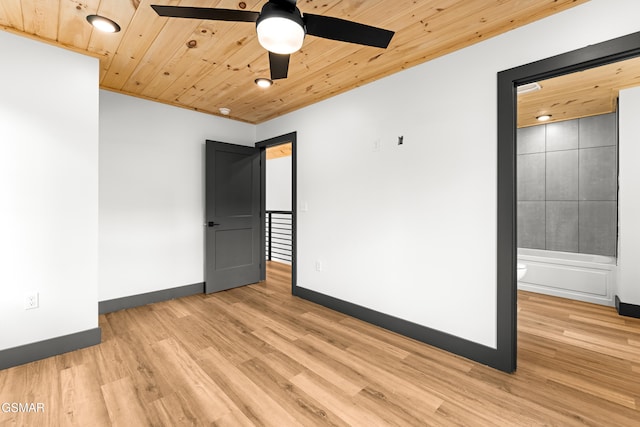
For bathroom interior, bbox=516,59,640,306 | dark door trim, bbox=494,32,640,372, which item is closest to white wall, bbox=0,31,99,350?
dark door trim, bbox=494,32,640,372

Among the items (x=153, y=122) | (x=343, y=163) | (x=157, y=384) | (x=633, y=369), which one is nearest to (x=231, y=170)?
(x=153, y=122)

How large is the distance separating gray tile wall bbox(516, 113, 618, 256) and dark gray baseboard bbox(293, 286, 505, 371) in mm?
3070

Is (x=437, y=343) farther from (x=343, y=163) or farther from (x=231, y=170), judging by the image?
(x=231, y=170)

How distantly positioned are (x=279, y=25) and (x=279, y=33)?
4cm

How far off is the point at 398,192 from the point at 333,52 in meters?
1.36

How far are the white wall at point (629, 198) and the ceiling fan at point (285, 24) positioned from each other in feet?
11.2

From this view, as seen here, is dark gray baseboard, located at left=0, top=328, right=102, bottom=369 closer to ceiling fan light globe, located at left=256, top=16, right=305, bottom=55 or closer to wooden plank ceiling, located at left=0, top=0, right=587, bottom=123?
wooden plank ceiling, located at left=0, top=0, right=587, bottom=123

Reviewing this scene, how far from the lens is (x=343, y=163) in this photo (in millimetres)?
3365

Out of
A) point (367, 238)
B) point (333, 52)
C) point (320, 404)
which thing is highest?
point (333, 52)

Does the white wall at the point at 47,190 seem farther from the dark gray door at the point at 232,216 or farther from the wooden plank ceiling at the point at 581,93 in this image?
the wooden plank ceiling at the point at 581,93

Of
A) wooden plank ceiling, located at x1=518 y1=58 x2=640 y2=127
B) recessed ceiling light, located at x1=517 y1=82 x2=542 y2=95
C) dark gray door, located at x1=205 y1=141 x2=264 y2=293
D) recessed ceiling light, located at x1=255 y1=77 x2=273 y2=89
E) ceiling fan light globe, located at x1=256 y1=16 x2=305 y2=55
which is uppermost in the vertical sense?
recessed ceiling light, located at x1=255 y1=77 x2=273 y2=89

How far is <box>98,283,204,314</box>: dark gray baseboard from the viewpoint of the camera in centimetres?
334

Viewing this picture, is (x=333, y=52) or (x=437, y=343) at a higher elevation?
(x=333, y=52)

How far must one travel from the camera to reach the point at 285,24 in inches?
54.1
